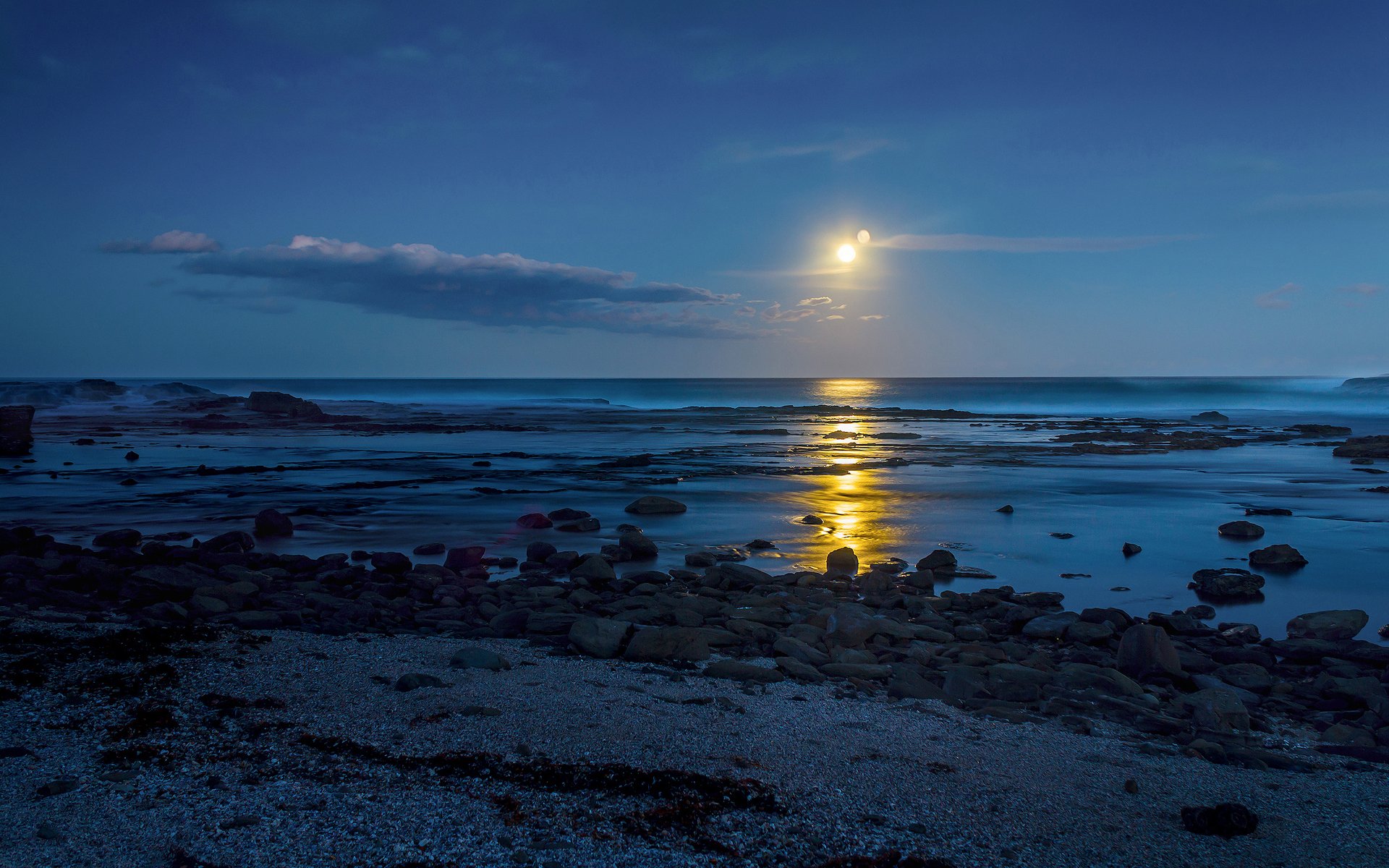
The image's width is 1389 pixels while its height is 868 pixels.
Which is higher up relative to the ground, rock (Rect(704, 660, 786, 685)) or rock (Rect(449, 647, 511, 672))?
rock (Rect(449, 647, 511, 672))

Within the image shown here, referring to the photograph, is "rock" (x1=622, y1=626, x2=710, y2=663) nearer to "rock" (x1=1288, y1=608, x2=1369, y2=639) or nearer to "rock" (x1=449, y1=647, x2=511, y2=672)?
"rock" (x1=449, y1=647, x2=511, y2=672)

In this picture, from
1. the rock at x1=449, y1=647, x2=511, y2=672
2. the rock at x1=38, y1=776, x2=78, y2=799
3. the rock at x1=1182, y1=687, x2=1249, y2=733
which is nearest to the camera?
the rock at x1=38, y1=776, x2=78, y2=799

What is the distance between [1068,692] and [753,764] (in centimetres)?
288

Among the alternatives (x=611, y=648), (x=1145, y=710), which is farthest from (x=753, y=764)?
(x=1145, y=710)

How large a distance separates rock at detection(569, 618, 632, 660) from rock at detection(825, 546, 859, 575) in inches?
178

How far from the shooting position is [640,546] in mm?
12898

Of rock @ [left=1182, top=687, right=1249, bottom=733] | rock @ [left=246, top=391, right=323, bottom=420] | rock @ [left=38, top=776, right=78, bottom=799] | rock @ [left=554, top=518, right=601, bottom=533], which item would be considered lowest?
rock @ [left=554, top=518, right=601, bottom=533]

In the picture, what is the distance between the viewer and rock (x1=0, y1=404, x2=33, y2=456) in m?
29.4

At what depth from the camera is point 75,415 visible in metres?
58.0

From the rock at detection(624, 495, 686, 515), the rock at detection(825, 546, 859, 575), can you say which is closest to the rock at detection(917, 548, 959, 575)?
the rock at detection(825, 546, 859, 575)

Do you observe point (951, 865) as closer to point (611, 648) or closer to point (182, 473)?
point (611, 648)

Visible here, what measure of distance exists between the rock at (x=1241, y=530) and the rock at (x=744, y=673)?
446 inches

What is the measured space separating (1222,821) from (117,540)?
1408cm

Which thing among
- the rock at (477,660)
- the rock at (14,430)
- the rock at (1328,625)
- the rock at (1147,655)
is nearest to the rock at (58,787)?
the rock at (477,660)
